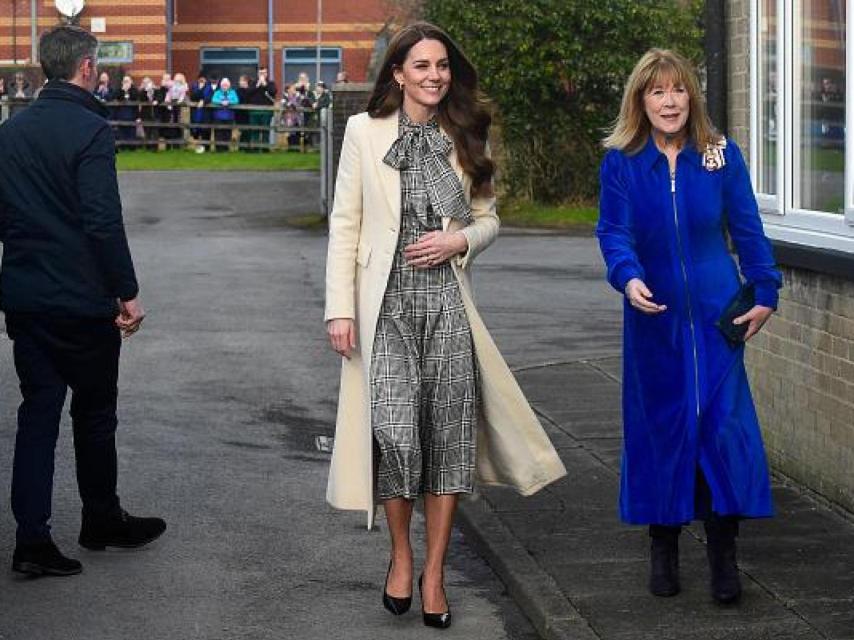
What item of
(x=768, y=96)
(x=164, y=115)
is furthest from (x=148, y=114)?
(x=768, y=96)

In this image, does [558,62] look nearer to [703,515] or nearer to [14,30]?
[703,515]

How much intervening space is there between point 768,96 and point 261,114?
40.2 m

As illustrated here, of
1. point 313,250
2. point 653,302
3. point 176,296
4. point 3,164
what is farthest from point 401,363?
point 313,250

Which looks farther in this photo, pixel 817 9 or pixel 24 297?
pixel 817 9

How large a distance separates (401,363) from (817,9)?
2.92 meters

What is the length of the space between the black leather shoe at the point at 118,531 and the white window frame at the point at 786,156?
9.57 feet

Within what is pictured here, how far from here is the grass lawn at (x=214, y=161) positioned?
131 ft

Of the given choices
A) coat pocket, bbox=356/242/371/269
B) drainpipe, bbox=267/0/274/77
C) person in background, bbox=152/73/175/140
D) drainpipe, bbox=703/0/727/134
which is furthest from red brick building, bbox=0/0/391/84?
coat pocket, bbox=356/242/371/269

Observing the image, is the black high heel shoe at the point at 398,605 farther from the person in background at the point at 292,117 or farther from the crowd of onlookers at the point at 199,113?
the person in background at the point at 292,117

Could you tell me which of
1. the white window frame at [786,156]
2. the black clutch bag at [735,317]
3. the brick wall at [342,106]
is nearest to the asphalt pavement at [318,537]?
the black clutch bag at [735,317]

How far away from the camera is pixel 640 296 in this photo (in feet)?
21.0

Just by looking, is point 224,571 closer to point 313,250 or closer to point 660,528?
point 660,528

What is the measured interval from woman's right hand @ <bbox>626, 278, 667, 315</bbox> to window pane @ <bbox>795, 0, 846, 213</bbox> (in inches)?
79.8

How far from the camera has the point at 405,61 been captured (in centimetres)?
657
